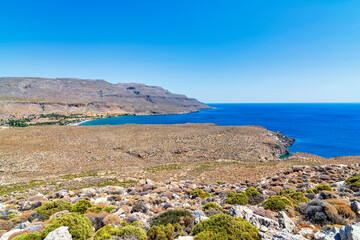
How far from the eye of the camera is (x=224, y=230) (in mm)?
6938

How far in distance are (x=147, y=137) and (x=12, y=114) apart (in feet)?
430

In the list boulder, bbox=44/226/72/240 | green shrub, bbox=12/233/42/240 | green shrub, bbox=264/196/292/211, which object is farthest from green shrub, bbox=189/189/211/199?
green shrub, bbox=12/233/42/240

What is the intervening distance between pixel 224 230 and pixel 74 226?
615 cm

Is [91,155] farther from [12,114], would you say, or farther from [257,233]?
[12,114]

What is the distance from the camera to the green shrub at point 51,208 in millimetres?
10281

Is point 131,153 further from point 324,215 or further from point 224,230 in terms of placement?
point 324,215

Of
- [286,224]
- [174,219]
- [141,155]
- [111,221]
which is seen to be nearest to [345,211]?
[286,224]

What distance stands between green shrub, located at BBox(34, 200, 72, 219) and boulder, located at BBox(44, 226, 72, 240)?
4735 millimetres

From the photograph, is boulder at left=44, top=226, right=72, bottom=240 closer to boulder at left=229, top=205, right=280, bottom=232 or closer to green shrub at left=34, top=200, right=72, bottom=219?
green shrub at left=34, top=200, right=72, bottom=219

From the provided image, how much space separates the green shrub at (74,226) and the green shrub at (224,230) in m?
4.71

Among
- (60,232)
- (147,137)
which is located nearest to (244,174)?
(60,232)

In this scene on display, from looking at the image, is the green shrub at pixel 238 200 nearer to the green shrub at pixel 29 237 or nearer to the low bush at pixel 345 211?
the low bush at pixel 345 211

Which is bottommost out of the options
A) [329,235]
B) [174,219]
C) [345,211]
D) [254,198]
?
[254,198]

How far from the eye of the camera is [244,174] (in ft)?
77.5
